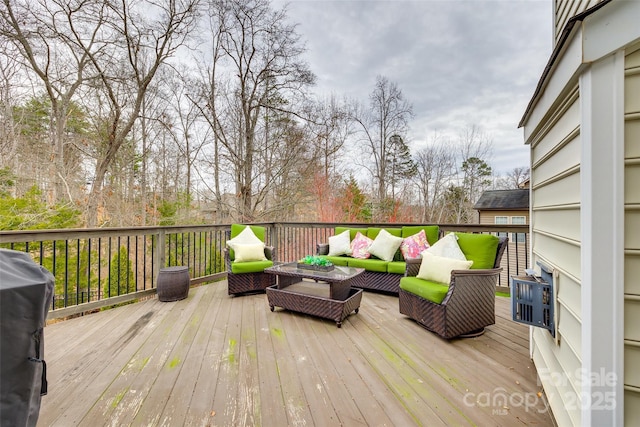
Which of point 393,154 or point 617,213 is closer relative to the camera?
point 617,213

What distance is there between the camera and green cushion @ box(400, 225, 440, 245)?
406cm

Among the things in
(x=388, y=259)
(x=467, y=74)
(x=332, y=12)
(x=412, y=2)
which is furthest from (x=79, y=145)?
(x=467, y=74)

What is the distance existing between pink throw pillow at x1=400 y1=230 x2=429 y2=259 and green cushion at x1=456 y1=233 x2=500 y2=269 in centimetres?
90

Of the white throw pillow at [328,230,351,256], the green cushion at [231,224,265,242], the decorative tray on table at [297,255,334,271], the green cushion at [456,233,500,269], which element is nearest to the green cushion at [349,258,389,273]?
the white throw pillow at [328,230,351,256]

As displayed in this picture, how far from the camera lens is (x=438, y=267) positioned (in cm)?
288

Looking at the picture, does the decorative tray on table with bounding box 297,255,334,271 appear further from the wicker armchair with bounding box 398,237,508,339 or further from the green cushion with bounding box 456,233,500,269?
the green cushion with bounding box 456,233,500,269

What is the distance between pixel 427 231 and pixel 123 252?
6242mm

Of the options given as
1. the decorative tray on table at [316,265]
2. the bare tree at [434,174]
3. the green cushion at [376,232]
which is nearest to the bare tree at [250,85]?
the green cushion at [376,232]

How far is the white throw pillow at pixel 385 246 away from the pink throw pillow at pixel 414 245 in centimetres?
10

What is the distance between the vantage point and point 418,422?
1590 millimetres

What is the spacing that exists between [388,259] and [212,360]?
274cm

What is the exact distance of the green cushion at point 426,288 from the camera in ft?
8.66

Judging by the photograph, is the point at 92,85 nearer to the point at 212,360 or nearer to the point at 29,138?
the point at 29,138

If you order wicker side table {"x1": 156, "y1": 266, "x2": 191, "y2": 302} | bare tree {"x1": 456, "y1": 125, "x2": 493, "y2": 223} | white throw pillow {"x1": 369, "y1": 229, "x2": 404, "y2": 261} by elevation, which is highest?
bare tree {"x1": 456, "y1": 125, "x2": 493, "y2": 223}
